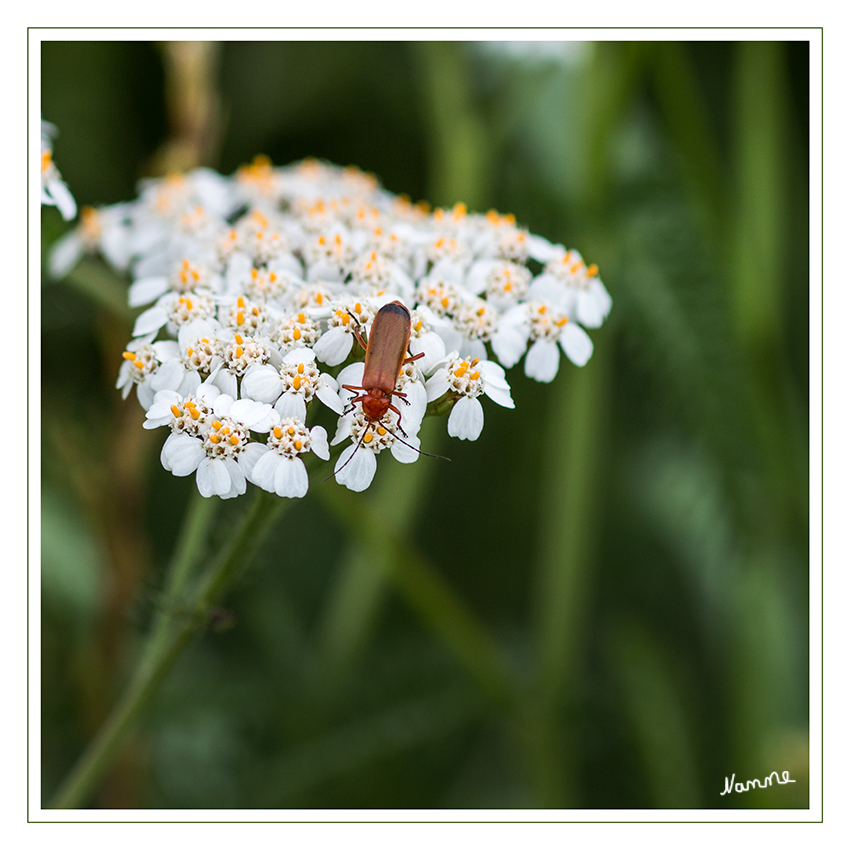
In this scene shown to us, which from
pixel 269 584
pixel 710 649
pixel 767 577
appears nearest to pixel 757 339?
pixel 767 577

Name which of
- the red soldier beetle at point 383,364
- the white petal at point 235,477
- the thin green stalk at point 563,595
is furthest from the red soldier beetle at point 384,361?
the thin green stalk at point 563,595

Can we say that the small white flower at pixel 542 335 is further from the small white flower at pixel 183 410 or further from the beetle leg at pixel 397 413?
the small white flower at pixel 183 410

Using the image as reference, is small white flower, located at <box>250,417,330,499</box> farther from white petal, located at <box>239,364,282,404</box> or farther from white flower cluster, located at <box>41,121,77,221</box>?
white flower cluster, located at <box>41,121,77,221</box>

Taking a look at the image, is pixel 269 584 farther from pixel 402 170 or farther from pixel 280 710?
pixel 402 170

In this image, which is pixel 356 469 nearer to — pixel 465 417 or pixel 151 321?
pixel 465 417
